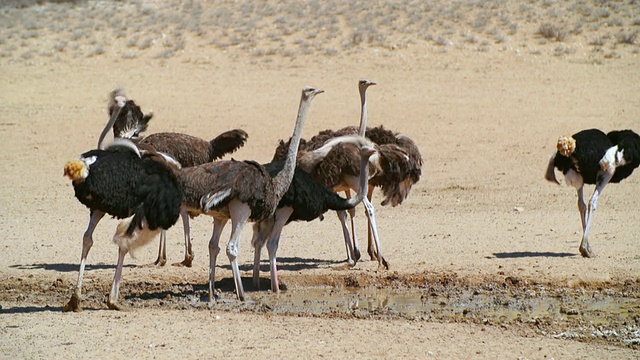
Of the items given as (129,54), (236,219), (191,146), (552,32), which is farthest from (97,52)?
(236,219)

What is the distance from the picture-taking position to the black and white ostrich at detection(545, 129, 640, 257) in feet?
35.7

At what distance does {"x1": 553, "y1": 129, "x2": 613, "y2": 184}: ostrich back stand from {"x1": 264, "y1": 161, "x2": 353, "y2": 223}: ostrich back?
288 centimetres

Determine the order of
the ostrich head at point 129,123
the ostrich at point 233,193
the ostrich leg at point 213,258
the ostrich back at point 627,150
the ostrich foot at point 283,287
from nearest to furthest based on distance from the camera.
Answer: the ostrich at point 233,193
the ostrich leg at point 213,258
the ostrich foot at point 283,287
the ostrich back at point 627,150
the ostrich head at point 129,123

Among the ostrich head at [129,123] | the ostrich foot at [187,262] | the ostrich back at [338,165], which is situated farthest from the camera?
the ostrich head at [129,123]

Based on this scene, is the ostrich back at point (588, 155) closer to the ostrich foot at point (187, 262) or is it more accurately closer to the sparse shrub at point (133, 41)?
the ostrich foot at point (187, 262)

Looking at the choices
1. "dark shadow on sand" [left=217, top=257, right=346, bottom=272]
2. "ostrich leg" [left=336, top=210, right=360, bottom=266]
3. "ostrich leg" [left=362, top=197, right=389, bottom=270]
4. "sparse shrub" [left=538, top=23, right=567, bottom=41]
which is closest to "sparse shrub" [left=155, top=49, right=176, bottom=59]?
"sparse shrub" [left=538, top=23, right=567, bottom=41]

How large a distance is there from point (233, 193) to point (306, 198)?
2.81ft

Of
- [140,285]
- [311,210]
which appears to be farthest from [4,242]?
[311,210]

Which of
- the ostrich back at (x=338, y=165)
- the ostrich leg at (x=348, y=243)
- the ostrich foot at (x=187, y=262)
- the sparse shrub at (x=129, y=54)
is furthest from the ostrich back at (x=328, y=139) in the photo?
the sparse shrub at (x=129, y=54)

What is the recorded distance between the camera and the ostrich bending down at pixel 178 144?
1070cm

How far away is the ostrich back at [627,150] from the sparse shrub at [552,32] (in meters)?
14.3

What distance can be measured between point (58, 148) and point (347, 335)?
11819mm

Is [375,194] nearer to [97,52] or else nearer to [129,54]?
[129,54]

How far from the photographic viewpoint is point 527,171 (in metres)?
16.5
